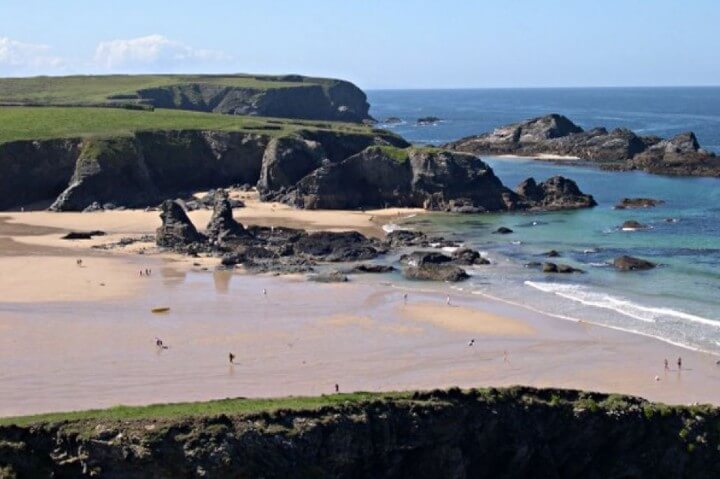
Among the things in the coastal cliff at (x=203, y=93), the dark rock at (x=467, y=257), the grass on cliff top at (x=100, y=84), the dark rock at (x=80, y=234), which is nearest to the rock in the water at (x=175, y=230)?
the dark rock at (x=80, y=234)

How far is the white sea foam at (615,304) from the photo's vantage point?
4928cm

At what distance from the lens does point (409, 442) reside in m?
21.9

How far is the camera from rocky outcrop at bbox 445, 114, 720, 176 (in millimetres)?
114688

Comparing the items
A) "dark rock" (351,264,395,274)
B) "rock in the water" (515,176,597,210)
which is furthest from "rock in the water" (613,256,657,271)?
"rock in the water" (515,176,597,210)

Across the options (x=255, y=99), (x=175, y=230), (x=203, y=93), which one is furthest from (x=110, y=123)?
(x=203, y=93)

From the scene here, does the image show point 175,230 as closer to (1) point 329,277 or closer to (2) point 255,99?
(1) point 329,277

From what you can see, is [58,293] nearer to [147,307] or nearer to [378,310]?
[147,307]

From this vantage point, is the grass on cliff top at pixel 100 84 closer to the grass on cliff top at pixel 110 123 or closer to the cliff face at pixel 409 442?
the grass on cliff top at pixel 110 123

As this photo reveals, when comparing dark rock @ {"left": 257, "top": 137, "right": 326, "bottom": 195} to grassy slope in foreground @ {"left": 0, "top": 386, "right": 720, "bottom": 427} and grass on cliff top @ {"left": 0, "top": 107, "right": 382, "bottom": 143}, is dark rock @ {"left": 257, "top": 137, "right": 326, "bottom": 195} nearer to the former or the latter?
grass on cliff top @ {"left": 0, "top": 107, "right": 382, "bottom": 143}

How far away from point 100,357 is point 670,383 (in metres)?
23.6

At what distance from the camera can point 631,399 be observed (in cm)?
→ 2403

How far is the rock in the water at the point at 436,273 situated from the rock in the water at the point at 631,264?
388 inches

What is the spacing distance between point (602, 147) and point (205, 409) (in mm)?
116761

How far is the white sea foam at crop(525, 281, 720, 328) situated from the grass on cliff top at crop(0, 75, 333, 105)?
8937 cm
